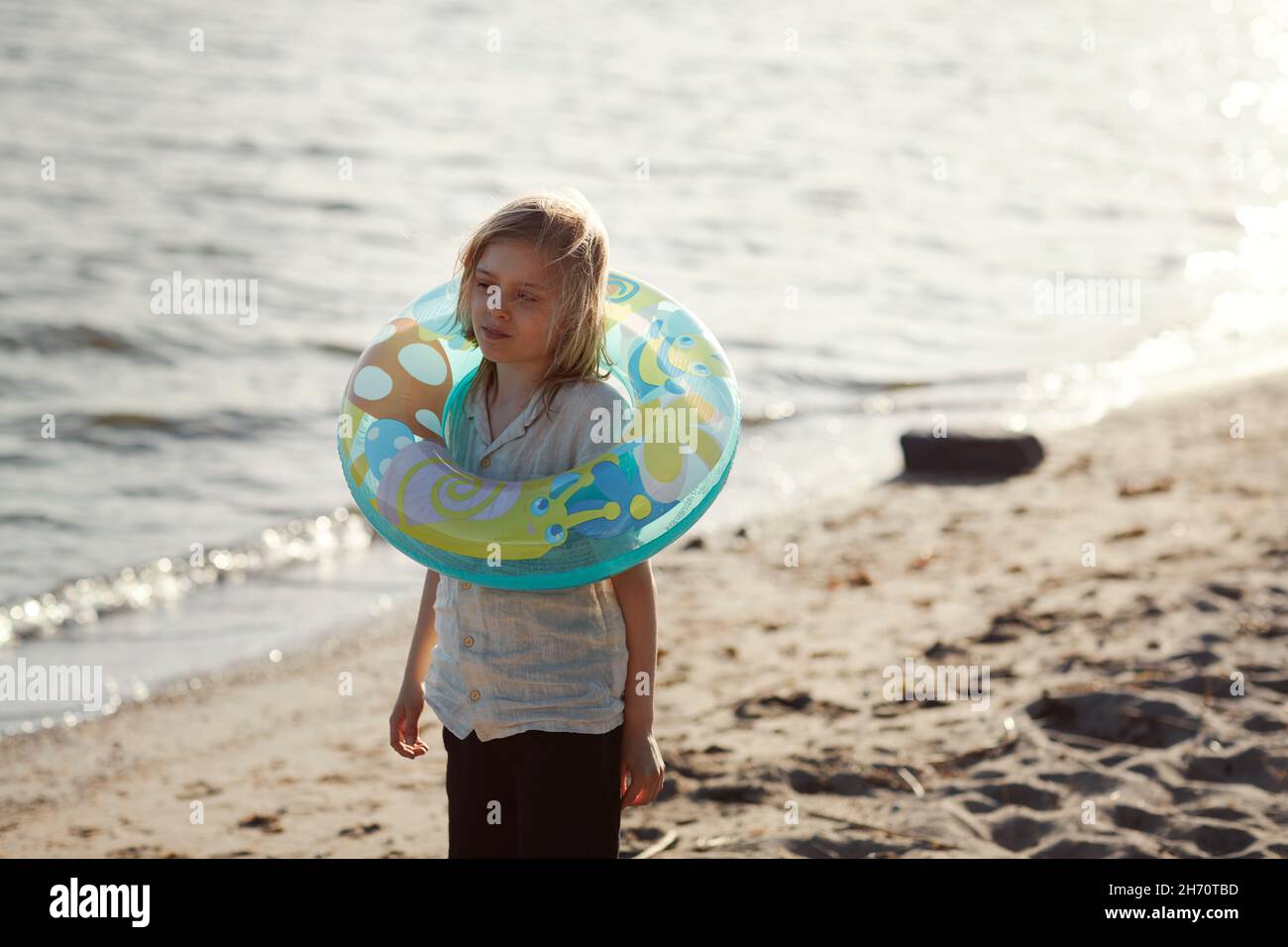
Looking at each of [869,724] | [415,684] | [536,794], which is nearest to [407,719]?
[415,684]

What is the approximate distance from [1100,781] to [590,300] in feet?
7.35

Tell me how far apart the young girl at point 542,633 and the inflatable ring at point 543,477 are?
8 cm

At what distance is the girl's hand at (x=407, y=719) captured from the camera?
274 centimetres

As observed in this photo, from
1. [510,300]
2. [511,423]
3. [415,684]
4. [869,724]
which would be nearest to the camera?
[510,300]

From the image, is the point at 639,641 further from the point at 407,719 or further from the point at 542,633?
the point at 407,719

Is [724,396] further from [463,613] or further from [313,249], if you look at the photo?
[313,249]

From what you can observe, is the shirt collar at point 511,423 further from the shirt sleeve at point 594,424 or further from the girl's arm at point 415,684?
the girl's arm at point 415,684

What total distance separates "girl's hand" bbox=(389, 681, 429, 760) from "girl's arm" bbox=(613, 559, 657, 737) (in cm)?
44

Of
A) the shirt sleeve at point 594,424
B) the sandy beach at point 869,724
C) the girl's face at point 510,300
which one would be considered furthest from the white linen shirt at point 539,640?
the sandy beach at point 869,724

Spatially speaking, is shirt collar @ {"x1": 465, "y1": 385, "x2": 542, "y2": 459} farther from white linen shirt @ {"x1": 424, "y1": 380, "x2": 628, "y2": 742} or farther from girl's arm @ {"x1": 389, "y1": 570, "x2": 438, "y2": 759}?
girl's arm @ {"x1": 389, "y1": 570, "x2": 438, "y2": 759}

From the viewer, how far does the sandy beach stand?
12.6 ft

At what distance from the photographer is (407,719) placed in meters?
2.75

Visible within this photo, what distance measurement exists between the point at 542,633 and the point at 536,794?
27 cm
